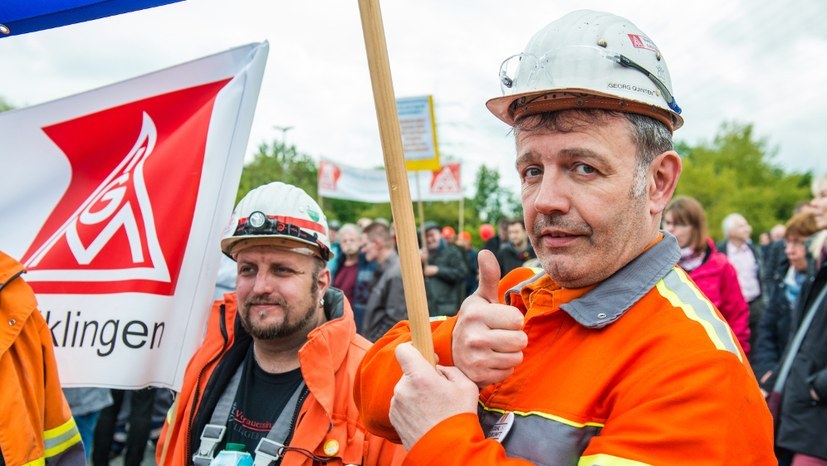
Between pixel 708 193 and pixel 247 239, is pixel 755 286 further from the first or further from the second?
pixel 708 193

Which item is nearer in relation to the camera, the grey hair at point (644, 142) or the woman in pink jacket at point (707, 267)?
the grey hair at point (644, 142)

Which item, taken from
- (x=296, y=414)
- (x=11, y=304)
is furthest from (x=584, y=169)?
(x=11, y=304)

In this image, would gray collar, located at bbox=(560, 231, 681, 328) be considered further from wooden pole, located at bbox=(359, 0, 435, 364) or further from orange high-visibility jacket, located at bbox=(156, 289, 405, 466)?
orange high-visibility jacket, located at bbox=(156, 289, 405, 466)

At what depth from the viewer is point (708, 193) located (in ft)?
145

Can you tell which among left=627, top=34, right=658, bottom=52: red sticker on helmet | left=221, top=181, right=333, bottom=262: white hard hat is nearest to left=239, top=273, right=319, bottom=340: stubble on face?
left=221, top=181, right=333, bottom=262: white hard hat

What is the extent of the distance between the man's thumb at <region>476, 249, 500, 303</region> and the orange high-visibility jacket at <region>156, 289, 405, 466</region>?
42.1 inches

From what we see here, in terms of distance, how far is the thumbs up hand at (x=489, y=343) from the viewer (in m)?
1.22

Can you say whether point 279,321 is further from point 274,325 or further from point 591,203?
point 591,203

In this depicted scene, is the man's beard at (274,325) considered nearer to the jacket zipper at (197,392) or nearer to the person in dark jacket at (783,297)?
the jacket zipper at (197,392)

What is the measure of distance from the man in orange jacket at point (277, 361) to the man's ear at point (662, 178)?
1.28 meters

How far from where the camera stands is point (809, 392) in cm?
303

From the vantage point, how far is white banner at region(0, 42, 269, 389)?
8.42 ft

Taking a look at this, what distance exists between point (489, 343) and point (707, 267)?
11.8 feet

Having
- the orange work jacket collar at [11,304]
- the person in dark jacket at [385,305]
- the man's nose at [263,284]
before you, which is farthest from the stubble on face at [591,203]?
the person in dark jacket at [385,305]
